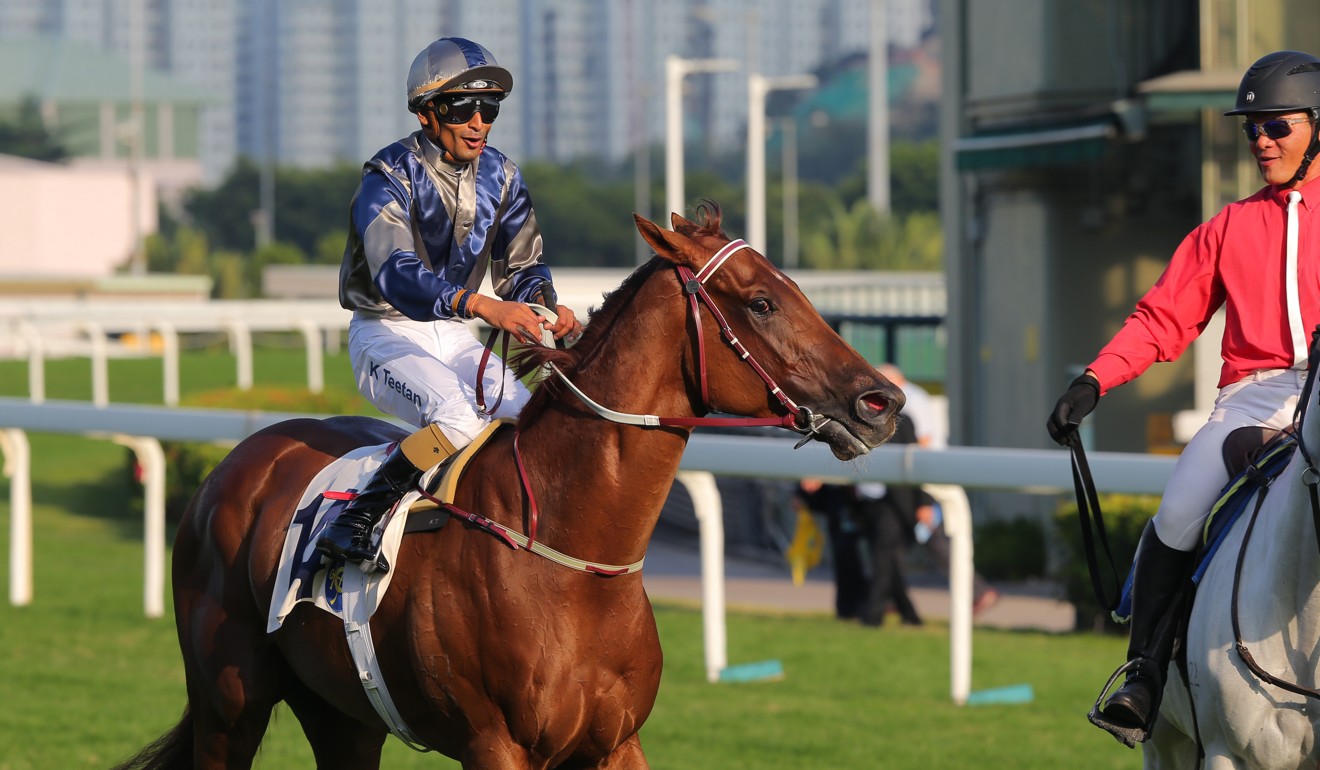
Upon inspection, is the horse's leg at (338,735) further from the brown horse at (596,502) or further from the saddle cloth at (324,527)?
the brown horse at (596,502)

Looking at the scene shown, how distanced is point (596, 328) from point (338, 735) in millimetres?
1592

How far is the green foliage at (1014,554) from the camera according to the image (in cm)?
1233

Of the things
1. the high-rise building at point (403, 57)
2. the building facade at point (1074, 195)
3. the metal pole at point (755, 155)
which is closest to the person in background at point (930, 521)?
the building facade at point (1074, 195)

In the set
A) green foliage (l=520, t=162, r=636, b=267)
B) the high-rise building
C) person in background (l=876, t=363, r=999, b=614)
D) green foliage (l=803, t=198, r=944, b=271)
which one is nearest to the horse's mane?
person in background (l=876, t=363, r=999, b=614)

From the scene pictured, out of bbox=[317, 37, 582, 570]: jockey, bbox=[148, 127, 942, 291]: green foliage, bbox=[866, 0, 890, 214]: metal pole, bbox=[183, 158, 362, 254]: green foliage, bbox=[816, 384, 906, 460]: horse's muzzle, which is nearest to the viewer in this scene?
bbox=[816, 384, 906, 460]: horse's muzzle

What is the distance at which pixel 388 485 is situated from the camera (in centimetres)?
455

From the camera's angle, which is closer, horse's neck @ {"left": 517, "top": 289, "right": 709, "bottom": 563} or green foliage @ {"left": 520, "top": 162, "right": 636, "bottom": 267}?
horse's neck @ {"left": 517, "top": 289, "right": 709, "bottom": 563}

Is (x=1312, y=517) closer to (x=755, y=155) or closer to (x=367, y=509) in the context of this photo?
(x=367, y=509)

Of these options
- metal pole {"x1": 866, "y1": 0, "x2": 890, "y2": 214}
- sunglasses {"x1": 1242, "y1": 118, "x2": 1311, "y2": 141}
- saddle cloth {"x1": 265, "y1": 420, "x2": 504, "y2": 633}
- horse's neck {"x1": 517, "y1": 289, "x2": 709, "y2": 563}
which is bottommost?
saddle cloth {"x1": 265, "y1": 420, "x2": 504, "y2": 633}

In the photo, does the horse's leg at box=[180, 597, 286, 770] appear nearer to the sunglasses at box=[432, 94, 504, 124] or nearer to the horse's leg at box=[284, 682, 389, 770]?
the horse's leg at box=[284, 682, 389, 770]

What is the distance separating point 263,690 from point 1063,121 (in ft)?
30.1

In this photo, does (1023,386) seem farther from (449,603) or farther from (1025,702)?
(449,603)

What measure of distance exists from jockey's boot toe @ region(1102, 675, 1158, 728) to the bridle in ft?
3.34

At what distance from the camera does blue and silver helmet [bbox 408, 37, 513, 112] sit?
4.58 metres
